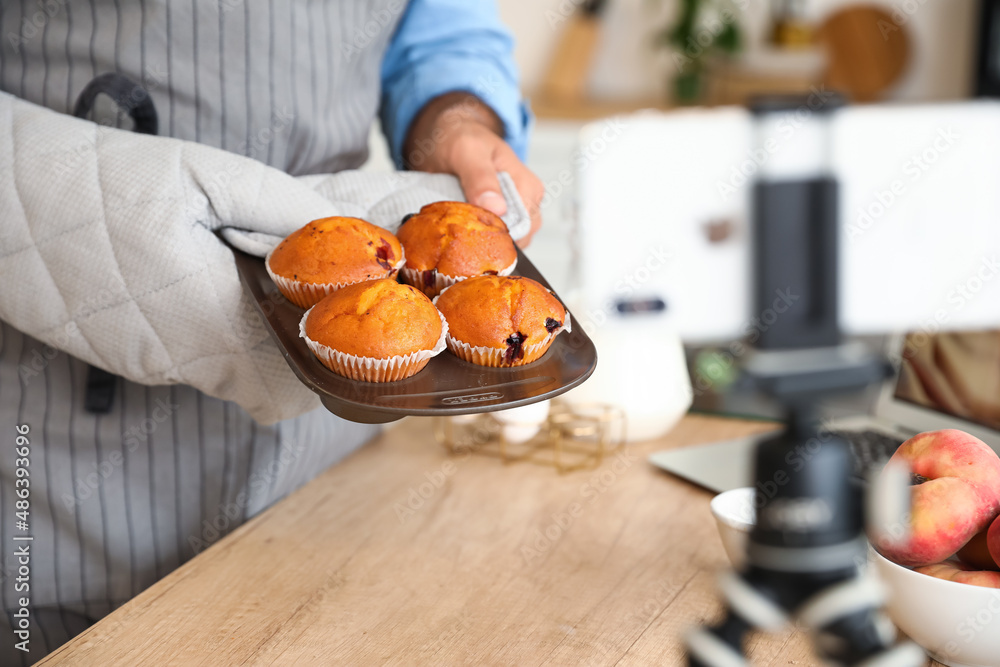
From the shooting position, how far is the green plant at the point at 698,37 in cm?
294

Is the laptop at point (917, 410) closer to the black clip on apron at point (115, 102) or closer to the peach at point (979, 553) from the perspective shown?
the peach at point (979, 553)

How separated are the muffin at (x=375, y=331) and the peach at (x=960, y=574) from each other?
0.40 metres

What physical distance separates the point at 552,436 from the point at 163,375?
0.49 metres

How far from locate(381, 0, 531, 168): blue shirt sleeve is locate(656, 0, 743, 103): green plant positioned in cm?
208

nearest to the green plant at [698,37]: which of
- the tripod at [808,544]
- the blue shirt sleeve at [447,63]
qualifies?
the blue shirt sleeve at [447,63]

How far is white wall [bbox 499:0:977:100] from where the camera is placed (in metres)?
2.89

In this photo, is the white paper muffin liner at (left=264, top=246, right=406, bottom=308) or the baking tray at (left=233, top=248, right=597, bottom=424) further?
the white paper muffin liner at (left=264, top=246, right=406, bottom=308)

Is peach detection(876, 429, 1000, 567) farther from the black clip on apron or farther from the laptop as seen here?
the black clip on apron

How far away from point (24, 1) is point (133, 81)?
0.46 feet

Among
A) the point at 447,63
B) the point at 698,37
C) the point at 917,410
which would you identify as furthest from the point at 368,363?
the point at 698,37

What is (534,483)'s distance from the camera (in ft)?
3.01

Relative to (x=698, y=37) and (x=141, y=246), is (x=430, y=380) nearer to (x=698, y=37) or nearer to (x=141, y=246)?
(x=141, y=246)

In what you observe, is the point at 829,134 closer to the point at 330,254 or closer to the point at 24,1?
the point at 330,254

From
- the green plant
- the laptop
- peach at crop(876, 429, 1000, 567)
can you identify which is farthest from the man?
the green plant
